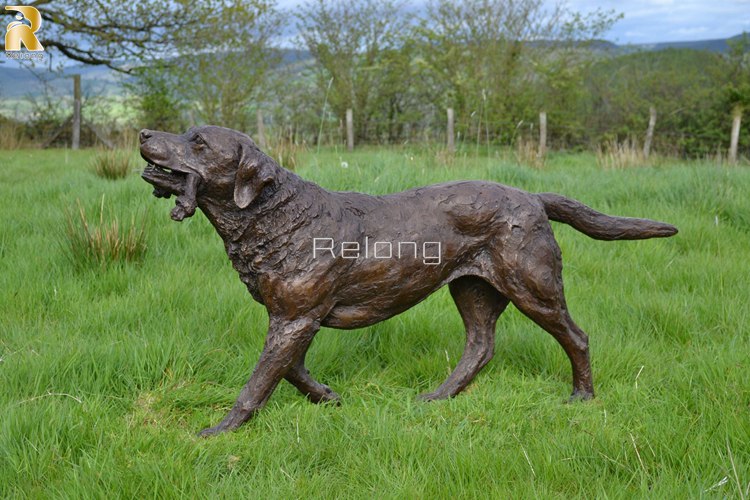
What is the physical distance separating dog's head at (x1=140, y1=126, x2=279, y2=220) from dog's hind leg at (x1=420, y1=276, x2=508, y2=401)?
1.27 metres

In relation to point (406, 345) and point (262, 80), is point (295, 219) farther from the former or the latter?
point (262, 80)

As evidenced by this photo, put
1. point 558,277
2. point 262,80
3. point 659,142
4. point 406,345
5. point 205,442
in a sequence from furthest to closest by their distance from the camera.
Answer: point 262,80 < point 659,142 < point 406,345 < point 558,277 < point 205,442

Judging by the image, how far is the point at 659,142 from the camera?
58.6ft

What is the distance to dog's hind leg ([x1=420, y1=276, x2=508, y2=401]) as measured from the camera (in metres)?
3.34

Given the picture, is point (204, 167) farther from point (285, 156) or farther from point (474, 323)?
point (285, 156)

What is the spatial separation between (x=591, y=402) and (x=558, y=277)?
0.66 metres

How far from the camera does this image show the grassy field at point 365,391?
98.1 inches

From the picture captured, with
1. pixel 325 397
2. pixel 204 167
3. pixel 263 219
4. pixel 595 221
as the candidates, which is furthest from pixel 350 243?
pixel 595 221

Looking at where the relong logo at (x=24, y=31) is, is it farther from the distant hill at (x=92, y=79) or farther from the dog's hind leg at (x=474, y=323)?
the dog's hind leg at (x=474, y=323)

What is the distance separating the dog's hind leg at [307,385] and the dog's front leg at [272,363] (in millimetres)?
244

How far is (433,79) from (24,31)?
37.5 feet

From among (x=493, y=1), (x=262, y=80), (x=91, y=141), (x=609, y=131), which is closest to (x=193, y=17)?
(x=262, y=80)

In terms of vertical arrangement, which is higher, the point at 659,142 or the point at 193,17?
the point at 193,17

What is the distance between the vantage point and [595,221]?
3.21m
